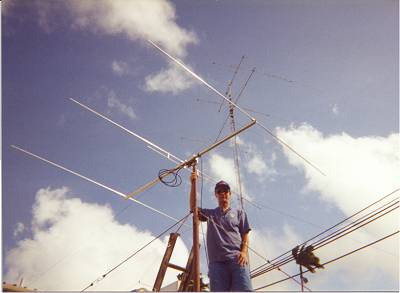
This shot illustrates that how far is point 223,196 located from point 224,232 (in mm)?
594

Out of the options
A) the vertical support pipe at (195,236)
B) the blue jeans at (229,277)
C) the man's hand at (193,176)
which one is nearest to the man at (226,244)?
the blue jeans at (229,277)

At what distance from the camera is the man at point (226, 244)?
3928 millimetres

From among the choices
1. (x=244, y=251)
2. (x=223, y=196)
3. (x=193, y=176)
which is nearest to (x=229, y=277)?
(x=244, y=251)

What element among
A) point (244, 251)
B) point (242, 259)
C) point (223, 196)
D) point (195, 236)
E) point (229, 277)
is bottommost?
point (229, 277)

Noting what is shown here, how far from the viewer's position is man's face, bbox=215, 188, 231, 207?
15.2ft

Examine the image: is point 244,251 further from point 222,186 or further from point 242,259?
point 222,186

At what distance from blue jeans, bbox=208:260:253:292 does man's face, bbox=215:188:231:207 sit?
907 mm

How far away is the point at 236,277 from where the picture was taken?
3904 mm

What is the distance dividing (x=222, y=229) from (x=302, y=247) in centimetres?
166


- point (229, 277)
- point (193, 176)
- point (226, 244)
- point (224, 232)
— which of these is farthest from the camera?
point (193, 176)

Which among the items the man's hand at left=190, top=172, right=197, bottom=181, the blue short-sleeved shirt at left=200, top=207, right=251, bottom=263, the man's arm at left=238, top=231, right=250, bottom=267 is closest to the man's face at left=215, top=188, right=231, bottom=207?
the blue short-sleeved shirt at left=200, top=207, right=251, bottom=263

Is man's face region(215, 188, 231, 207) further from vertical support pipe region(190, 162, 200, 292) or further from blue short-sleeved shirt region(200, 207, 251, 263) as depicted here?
vertical support pipe region(190, 162, 200, 292)

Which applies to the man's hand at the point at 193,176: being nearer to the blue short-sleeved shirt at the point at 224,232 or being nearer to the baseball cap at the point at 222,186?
the baseball cap at the point at 222,186

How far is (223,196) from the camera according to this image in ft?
15.2
